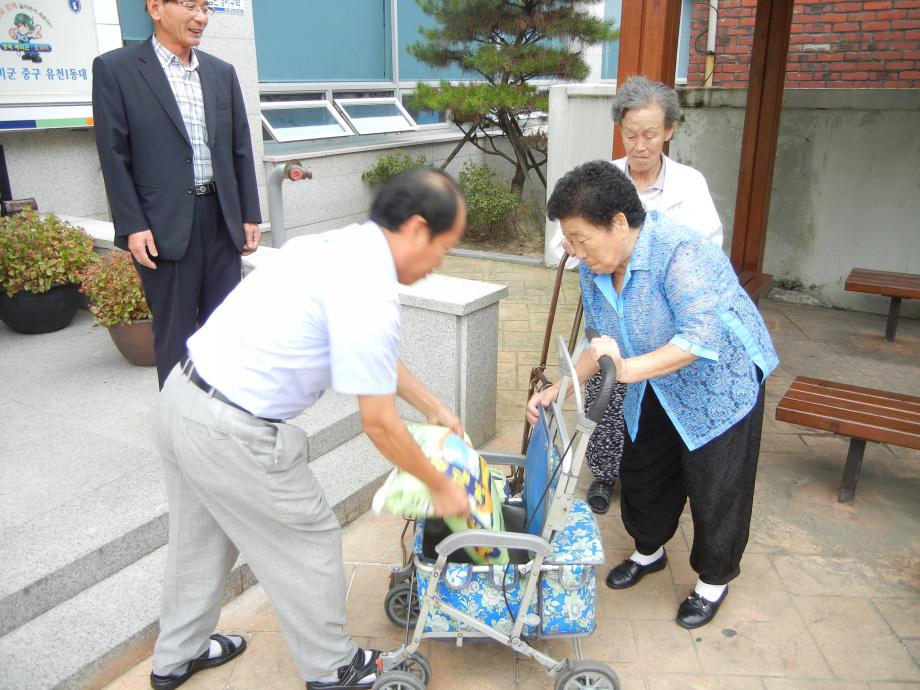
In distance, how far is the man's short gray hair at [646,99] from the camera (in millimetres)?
2908

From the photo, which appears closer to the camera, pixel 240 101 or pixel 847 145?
pixel 240 101

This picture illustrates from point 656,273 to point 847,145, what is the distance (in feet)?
15.8

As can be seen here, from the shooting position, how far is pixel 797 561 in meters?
3.13

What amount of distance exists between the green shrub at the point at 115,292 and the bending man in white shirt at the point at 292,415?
6.52ft

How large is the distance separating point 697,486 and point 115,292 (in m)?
2.93

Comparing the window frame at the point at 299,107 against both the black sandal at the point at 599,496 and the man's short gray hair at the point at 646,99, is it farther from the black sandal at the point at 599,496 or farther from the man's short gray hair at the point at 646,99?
the black sandal at the point at 599,496

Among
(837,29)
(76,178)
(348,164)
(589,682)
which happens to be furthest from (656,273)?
(837,29)

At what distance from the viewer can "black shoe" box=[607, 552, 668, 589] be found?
2964 mm

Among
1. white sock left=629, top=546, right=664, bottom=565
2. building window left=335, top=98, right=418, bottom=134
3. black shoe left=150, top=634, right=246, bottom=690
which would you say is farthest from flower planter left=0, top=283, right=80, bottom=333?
building window left=335, top=98, right=418, bottom=134

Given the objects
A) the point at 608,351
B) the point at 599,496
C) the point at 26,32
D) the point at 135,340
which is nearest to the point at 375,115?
the point at 26,32

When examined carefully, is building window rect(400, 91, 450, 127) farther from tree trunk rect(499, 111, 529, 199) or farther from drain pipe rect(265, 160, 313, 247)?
drain pipe rect(265, 160, 313, 247)

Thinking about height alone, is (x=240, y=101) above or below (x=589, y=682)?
above

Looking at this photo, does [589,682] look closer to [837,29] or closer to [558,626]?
[558,626]

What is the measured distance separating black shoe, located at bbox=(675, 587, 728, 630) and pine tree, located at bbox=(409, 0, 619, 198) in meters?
5.81
